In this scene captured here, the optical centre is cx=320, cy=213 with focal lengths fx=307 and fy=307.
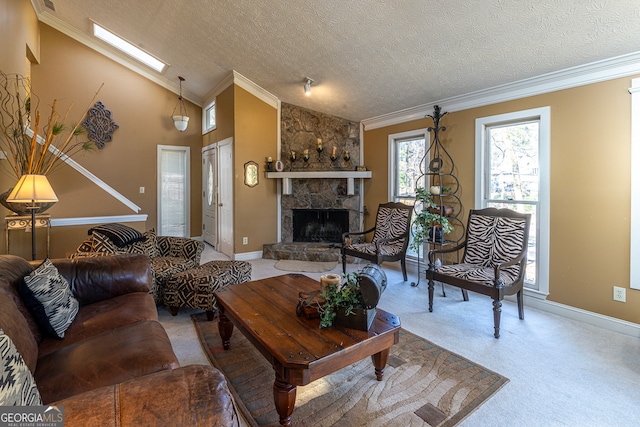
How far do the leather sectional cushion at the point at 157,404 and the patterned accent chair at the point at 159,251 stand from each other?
81.3 inches

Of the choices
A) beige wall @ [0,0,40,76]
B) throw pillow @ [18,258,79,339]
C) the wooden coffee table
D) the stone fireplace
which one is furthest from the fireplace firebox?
beige wall @ [0,0,40,76]

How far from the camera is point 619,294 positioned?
2637mm

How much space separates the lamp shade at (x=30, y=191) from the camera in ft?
8.88

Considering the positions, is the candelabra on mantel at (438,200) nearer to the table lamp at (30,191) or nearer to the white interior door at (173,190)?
the table lamp at (30,191)

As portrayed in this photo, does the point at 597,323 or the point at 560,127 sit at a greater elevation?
the point at 560,127

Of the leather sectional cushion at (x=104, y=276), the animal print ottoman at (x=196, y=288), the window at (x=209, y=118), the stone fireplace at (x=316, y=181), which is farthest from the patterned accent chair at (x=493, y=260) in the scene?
the window at (x=209, y=118)

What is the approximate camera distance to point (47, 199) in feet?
9.21

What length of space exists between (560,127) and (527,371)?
2.29 m

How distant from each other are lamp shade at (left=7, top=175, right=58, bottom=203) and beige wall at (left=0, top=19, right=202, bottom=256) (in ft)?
5.09

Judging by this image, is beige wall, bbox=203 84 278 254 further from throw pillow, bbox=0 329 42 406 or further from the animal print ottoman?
throw pillow, bbox=0 329 42 406

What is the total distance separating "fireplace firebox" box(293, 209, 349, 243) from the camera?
556cm

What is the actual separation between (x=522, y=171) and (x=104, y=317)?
12.9ft

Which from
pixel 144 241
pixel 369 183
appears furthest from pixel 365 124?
pixel 144 241

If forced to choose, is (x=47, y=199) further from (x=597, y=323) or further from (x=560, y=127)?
(x=597, y=323)
